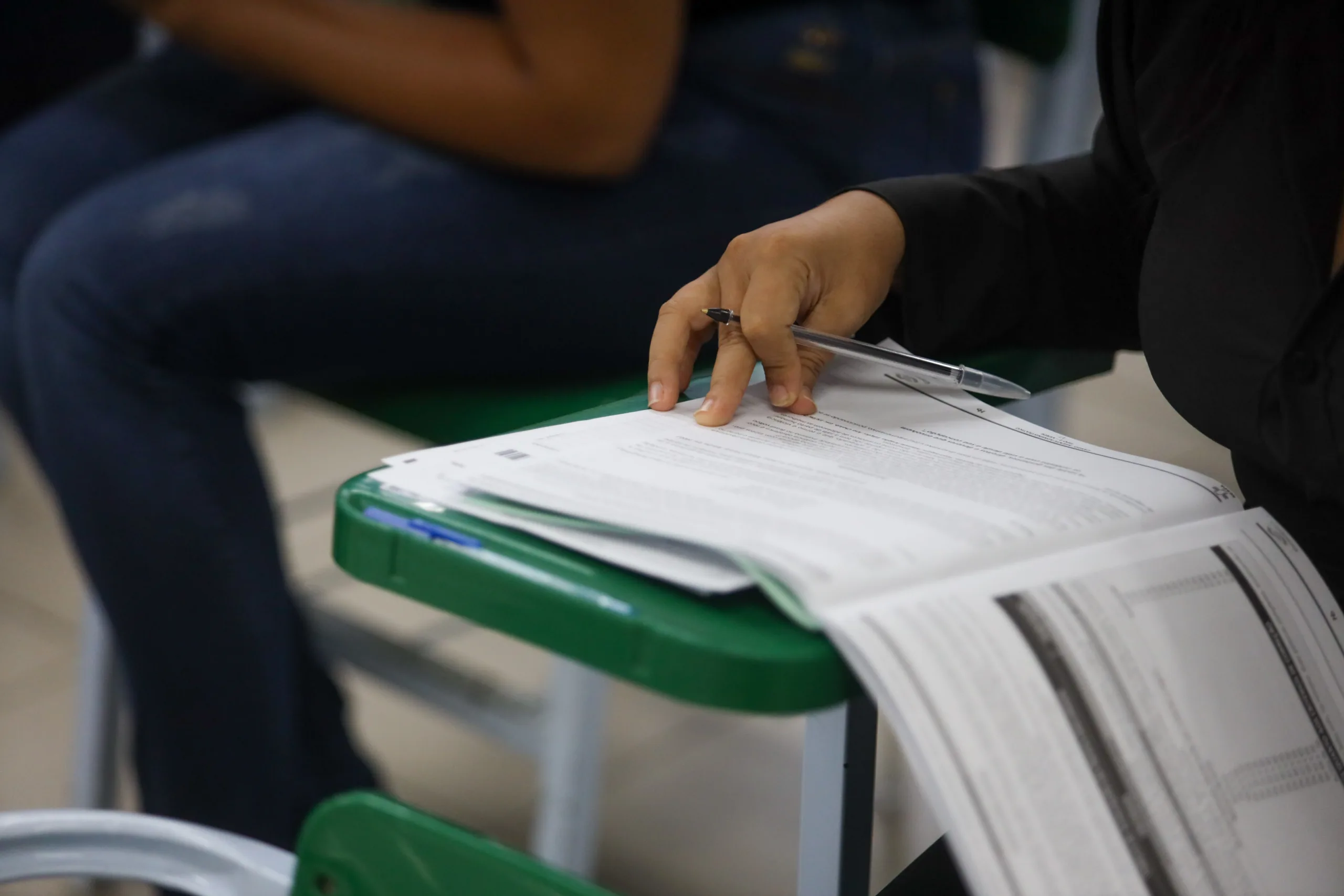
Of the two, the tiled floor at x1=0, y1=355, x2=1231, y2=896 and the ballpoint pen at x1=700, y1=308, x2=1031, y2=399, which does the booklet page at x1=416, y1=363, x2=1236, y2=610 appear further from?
the tiled floor at x1=0, y1=355, x2=1231, y2=896

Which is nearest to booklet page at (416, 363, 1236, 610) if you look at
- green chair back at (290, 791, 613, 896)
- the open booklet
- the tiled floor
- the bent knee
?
the open booklet

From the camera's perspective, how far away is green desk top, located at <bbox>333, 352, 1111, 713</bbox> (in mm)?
341

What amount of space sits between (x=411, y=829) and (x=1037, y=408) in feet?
1.52

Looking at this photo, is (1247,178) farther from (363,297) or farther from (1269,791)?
(363,297)

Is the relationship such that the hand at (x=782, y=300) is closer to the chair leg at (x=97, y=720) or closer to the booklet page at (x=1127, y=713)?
the booklet page at (x=1127, y=713)

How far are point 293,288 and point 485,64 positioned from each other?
0.59 feet

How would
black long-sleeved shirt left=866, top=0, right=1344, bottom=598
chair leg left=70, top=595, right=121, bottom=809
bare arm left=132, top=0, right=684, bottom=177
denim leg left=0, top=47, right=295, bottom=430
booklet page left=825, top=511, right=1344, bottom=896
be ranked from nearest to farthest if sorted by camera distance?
booklet page left=825, top=511, right=1344, bottom=896, black long-sleeved shirt left=866, top=0, right=1344, bottom=598, bare arm left=132, top=0, right=684, bottom=177, denim leg left=0, top=47, right=295, bottom=430, chair leg left=70, top=595, right=121, bottom=809

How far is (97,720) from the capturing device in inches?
44.9

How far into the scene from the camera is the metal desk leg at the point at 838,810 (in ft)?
1.61

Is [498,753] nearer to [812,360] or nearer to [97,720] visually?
[97,720]

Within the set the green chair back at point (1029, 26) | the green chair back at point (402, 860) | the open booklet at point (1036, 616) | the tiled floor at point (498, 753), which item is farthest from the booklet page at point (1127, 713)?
the green chair back at point (1029, 26)

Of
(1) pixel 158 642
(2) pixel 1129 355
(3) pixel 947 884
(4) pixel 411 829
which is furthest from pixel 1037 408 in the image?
(1) pixel 158 642

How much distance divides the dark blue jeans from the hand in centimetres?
29

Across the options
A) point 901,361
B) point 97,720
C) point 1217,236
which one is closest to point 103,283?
point 97,720
